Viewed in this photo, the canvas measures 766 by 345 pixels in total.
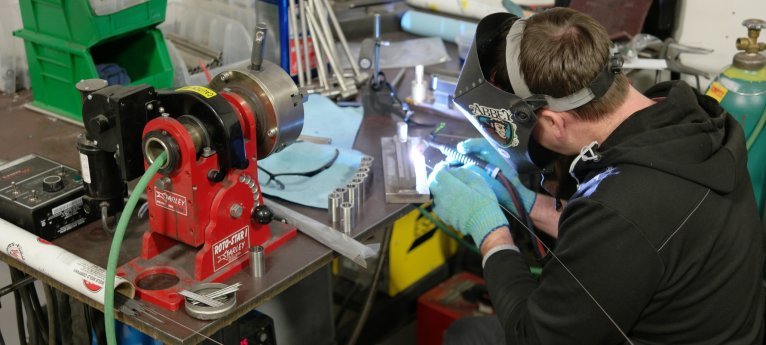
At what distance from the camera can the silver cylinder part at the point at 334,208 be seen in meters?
1.80

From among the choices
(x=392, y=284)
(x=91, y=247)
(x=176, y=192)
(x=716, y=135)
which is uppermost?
(x=716, y=135)

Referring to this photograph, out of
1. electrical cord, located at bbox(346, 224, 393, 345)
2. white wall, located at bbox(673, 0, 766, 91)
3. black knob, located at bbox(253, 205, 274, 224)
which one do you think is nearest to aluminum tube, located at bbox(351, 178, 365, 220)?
black knob, located at bbox(253, 205, 274, 224)

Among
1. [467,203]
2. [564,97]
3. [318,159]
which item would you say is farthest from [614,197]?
[318,159]

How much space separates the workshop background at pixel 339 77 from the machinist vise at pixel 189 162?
1.3 inches

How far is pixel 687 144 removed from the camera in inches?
59.6

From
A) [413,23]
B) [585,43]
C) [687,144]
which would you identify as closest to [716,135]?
[687,144]

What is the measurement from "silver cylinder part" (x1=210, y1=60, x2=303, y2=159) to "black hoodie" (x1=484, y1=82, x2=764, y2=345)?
0.61 metres

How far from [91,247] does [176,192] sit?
0.28 meters

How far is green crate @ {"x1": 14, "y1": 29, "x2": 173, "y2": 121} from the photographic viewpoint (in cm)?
224

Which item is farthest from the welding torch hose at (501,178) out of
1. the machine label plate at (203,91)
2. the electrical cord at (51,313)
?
the electrical cord at (51,313)

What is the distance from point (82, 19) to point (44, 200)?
65 centimetres

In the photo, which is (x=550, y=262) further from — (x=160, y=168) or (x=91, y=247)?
(x=91, y=247)

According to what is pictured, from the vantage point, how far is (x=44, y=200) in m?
1.73

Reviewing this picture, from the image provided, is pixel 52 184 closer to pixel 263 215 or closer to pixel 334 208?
pixel 263 215
